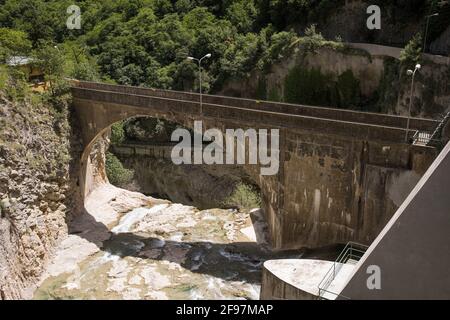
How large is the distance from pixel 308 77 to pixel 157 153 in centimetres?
1817

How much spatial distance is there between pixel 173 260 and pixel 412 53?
21.5 m

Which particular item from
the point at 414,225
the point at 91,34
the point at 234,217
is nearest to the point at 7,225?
the point at 234,217

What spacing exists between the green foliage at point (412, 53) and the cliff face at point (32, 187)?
912 inches

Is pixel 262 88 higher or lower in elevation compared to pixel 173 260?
higher

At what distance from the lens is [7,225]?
78.1 feet

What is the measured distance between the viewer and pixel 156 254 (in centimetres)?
2764

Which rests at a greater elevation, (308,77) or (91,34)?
(91,34)

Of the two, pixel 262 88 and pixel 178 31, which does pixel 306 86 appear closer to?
pixel 262 88

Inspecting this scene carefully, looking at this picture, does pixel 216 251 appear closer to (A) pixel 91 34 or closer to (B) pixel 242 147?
(B) pixel 242 147

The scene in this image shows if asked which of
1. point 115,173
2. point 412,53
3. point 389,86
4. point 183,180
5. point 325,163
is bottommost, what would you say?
point 183,180

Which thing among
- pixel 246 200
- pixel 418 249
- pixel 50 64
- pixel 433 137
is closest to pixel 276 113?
pixel 433 137

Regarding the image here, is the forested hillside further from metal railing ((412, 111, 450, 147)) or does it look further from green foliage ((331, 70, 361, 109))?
metal railing ((412, 111, 450, 147))

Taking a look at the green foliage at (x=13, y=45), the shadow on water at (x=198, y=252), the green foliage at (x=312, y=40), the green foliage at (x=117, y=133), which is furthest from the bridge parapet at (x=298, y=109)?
the green foliage at (x=312, y=40)

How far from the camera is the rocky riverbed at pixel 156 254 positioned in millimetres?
24172
